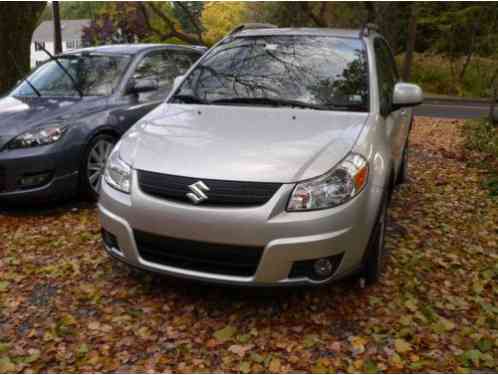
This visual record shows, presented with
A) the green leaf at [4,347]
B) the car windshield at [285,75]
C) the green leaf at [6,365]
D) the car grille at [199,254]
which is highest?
the car windshield at [285,75]

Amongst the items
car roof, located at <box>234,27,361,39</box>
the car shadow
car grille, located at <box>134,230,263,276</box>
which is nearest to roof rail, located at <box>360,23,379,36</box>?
car roof, located at <box>234,27,361,39</box>

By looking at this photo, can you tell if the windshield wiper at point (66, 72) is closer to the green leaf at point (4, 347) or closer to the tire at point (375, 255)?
the green leaf at point (4, 347)

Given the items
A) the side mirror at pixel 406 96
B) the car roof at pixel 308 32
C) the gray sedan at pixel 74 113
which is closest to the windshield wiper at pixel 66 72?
the gray sedan at pixel 74 113

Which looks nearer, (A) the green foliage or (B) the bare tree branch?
(B) the bare tree branch

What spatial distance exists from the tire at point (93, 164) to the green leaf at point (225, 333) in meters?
2.70

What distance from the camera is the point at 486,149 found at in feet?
25.4

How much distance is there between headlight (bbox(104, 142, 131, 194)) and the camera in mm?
3135

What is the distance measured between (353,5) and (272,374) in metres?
21.7

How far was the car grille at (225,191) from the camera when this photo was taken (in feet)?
9.02

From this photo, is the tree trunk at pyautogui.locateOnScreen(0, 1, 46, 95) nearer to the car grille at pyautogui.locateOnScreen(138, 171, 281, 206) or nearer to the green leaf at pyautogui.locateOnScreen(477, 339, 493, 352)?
the car grille at pyautogui.locateOnScreen(138, 171, 281, 206)

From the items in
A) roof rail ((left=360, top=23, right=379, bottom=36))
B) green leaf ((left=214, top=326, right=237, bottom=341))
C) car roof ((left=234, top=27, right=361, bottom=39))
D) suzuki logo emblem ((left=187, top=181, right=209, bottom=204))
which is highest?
roof rail ((left=360, top=23, right=379, bottom=36))

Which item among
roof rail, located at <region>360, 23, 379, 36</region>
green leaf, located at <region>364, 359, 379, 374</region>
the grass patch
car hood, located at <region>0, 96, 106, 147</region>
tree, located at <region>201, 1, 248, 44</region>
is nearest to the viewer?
green leaf, located at <region>364, 359, 379, 374</region>

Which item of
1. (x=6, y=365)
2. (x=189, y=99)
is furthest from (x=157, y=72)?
(x=6, y=365)

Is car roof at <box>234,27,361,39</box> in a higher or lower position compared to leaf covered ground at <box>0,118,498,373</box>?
higher
